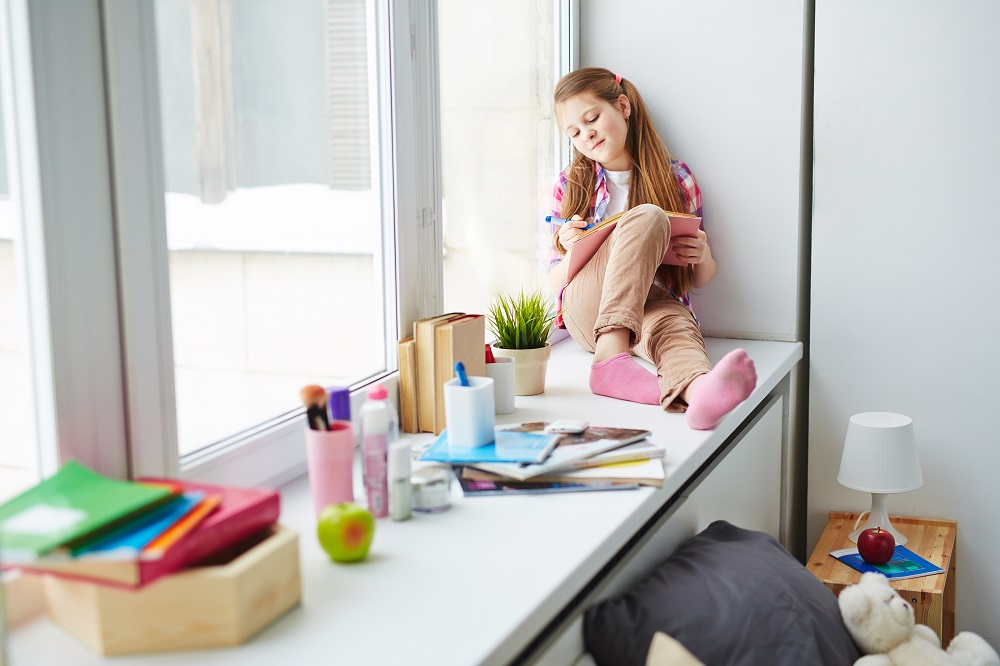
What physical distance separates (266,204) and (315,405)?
337mm

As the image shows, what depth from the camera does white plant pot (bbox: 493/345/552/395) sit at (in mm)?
1728

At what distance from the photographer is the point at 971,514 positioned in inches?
81.3

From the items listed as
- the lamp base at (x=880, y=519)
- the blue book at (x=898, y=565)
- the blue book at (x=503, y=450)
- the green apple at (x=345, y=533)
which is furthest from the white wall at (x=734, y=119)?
the green apple at (x=345, y=533)

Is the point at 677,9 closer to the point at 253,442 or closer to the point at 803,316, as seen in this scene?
the point at 803,316

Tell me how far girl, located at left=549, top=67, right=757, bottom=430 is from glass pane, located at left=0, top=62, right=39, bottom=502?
102 centimetres

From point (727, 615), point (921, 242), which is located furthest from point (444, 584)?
point (921, 242)

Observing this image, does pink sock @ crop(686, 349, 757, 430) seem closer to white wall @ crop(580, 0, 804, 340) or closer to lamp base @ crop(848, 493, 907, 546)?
lamp base @ crop(848, 493, 907, 546)

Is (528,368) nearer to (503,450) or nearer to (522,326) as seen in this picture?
(522,326)

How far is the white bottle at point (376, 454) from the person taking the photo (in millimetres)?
1127

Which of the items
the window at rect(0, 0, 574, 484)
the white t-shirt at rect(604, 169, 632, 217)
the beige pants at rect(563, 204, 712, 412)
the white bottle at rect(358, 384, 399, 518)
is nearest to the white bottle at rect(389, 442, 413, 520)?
the white bottle at rect(358, 384, 399, 518)

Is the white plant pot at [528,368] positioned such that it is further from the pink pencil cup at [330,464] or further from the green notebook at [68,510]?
the green notebook at [68,510]

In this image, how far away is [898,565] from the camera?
5.95ft

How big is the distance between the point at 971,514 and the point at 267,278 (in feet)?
5.47

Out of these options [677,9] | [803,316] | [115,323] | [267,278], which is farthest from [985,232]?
[115,323]
